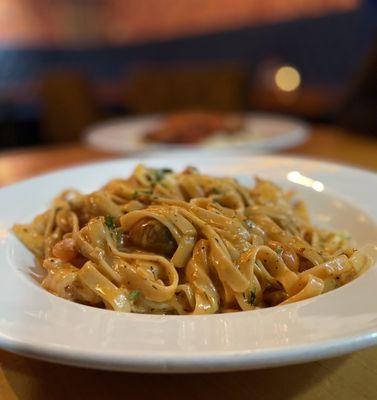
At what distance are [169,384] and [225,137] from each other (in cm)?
231

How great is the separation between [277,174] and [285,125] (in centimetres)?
140

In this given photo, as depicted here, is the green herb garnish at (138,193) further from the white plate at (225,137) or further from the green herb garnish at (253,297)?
the white plate at (225,137)

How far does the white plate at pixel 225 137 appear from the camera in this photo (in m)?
2.69

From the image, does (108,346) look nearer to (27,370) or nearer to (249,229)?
(27,370)

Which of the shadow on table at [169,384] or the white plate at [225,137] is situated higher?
the shadow on table at [169,384]

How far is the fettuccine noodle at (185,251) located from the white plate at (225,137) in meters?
1.11

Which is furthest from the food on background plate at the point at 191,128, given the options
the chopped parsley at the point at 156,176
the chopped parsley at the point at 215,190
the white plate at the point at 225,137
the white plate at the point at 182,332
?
the white plate at the point at 182,332

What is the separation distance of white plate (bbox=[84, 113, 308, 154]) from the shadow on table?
64.8 inches

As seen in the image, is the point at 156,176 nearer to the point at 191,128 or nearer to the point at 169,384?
the point at 169,384

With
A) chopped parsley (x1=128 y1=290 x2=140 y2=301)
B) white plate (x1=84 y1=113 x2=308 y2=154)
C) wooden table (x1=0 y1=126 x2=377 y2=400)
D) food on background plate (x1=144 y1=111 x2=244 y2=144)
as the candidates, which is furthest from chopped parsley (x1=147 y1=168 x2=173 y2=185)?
food on background plate (x1=144 y1=111 x2=244 y2=144)

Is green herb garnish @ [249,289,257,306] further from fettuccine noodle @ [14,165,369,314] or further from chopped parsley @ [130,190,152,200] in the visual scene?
chopped parsley @ [130,190,152,200]

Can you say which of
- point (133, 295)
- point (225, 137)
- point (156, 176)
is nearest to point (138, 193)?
point (156, 176)

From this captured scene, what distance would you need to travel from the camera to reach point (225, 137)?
3.09 m

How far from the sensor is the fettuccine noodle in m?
1.11
